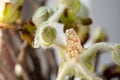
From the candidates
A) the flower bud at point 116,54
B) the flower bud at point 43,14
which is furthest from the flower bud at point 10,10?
the flower bud at point 116,54

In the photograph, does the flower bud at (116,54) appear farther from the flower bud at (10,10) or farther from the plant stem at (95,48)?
the flower bud at (10,10)

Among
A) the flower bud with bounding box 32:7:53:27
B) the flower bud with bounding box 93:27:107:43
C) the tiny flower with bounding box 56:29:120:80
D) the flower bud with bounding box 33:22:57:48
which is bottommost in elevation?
the flower bud with bounding box 93:27:107:43

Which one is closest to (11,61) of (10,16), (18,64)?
(18,64)

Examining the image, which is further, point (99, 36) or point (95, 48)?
point (99, 36)

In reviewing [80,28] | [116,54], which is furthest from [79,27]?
[116,54]

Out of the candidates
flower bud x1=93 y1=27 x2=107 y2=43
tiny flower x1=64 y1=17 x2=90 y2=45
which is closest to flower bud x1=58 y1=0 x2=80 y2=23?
tiny flower x1=64 y1=17 x2=90 y2=45

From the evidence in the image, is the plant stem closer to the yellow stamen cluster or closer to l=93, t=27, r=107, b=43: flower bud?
the yellow stamen cluster

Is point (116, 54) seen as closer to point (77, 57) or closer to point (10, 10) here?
point (77, 57)
